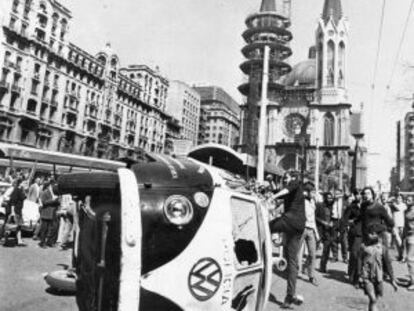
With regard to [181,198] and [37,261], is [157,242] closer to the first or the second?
[181,198]

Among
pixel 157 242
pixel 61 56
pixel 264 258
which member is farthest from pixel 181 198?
pixel 61 56

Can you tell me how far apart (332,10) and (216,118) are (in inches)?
1996

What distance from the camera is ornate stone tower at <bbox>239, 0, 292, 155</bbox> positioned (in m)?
76.2

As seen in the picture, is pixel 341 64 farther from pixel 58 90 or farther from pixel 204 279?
pixel 204 279

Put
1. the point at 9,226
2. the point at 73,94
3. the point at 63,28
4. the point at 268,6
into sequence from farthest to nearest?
the point at 268,6 < the point at 73,94 < the point at 63,28 < the point at 9,226

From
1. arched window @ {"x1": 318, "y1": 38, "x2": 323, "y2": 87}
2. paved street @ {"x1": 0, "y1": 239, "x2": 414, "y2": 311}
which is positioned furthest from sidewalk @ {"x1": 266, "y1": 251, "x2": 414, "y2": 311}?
arched window @ {"x1": 318, "y1": 38, "x2": 323, "y2": 87}

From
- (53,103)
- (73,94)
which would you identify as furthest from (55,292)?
(73,94)

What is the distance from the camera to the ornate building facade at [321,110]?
236 feet

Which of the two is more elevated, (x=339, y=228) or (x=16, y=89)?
(x=16, y=89)

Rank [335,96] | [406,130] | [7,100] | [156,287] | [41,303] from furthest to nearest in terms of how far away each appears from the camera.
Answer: [406,130] < [335,96] < [7,100] < [41,303] < [156,287]

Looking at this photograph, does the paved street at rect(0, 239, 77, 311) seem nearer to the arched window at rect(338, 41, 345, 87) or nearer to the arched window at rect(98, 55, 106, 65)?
the arched window at rect(98, 55, 106, 65)

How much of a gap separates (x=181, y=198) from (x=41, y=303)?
346cm

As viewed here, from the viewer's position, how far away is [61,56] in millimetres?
56094

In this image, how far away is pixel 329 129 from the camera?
241ft
